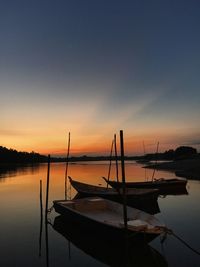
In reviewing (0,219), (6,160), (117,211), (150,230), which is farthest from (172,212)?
(6,160)

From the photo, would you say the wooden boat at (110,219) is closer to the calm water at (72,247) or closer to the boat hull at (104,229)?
the boat hull at (104,229)

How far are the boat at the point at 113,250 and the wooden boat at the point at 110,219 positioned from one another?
1.41ft

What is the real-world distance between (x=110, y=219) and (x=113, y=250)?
3.49 meters

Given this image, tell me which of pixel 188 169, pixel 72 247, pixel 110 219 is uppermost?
pixel 188 169

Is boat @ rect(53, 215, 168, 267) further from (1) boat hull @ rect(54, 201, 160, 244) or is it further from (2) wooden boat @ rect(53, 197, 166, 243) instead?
(2) wooden boat @ rect(53, 197, 166, 243)

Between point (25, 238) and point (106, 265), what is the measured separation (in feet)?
19.6

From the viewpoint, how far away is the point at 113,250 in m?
14.3

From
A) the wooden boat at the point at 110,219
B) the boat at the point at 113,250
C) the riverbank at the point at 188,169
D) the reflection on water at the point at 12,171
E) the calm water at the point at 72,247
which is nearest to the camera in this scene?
the boat at the point at 113,250

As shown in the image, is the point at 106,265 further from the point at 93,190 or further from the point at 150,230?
the point at 93,190

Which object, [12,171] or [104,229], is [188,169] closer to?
[12,171]

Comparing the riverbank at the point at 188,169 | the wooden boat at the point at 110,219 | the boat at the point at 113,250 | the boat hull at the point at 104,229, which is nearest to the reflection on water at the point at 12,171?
the riverbank at the point at 188,169

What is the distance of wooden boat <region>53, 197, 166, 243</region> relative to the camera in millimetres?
13445

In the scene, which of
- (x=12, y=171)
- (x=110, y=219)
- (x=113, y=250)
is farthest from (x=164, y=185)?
(x=12, y=171)

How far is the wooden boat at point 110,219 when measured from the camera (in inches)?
529
